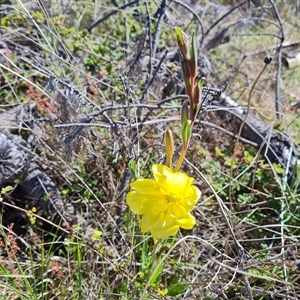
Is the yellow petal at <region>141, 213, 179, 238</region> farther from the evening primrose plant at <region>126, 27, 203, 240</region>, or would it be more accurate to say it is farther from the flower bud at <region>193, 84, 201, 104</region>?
the flower bud at <region>193, 84, 201, 104</region>

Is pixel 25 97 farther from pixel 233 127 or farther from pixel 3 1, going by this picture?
pixel 233 127

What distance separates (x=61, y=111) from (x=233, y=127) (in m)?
0.98

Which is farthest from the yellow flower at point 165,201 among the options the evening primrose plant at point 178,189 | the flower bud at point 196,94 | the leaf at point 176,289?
the leaf at point 176,289

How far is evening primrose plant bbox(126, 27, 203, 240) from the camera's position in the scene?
1049 millimetres

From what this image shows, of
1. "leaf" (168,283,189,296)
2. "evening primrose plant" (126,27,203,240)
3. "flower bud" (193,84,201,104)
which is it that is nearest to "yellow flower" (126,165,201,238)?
"evening primrose plant" (126,27,203,240)

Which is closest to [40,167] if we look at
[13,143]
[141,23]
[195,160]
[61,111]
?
[13,143]

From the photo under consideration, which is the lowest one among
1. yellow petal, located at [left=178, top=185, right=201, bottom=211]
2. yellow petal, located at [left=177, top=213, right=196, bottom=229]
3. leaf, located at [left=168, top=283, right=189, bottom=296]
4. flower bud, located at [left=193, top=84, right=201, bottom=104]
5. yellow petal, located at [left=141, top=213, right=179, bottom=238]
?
leaf, located at [left=168, top=283, right=189, bottom=296]

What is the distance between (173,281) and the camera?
160 centimetres

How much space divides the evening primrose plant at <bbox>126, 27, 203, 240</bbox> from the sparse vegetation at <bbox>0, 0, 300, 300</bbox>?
0.06 metres

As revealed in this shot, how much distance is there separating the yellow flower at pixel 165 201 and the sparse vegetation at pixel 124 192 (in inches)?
2.0

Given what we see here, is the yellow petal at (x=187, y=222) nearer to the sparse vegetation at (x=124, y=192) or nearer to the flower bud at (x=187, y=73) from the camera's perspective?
the sparse vegetation at (x=124, y=192)

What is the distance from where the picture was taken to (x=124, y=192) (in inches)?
71.0

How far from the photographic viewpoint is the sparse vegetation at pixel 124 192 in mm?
1446

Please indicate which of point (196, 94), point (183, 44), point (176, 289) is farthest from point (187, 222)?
point (176, 289)
